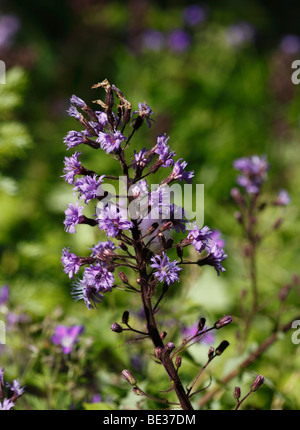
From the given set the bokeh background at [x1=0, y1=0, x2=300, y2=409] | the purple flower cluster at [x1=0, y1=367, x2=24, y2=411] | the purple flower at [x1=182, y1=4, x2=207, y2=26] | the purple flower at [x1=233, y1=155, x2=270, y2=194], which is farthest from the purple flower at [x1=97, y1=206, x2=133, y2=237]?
the purple flower at [x1=182, y1=4, x2=207, y2=26]

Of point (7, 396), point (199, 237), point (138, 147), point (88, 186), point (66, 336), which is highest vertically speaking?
point (138, 147)

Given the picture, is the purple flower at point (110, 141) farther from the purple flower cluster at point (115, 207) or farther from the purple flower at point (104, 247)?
the purple flower at point (104, 247)

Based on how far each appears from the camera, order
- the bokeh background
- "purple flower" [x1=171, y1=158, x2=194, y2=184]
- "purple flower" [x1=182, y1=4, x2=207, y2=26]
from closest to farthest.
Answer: "purple flower" [x1=171, y1=158, x2=194, y2=184], the bokeh background, "purple flower" [x1=182, y1=4, x2=207, y2=26]

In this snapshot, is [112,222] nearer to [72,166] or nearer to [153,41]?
[72,166]

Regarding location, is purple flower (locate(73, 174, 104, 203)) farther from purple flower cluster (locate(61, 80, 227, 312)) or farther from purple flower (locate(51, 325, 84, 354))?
purple flower (locate(51, 325, 84, 354))

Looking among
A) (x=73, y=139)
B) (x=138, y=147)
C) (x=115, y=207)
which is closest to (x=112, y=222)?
(x=115, y=207)

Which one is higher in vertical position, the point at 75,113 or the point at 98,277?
the point at 75,113

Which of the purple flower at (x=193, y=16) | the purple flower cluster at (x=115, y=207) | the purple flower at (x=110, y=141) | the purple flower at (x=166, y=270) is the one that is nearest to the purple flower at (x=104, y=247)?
the purple flower cluster at (x=115, y=207)
